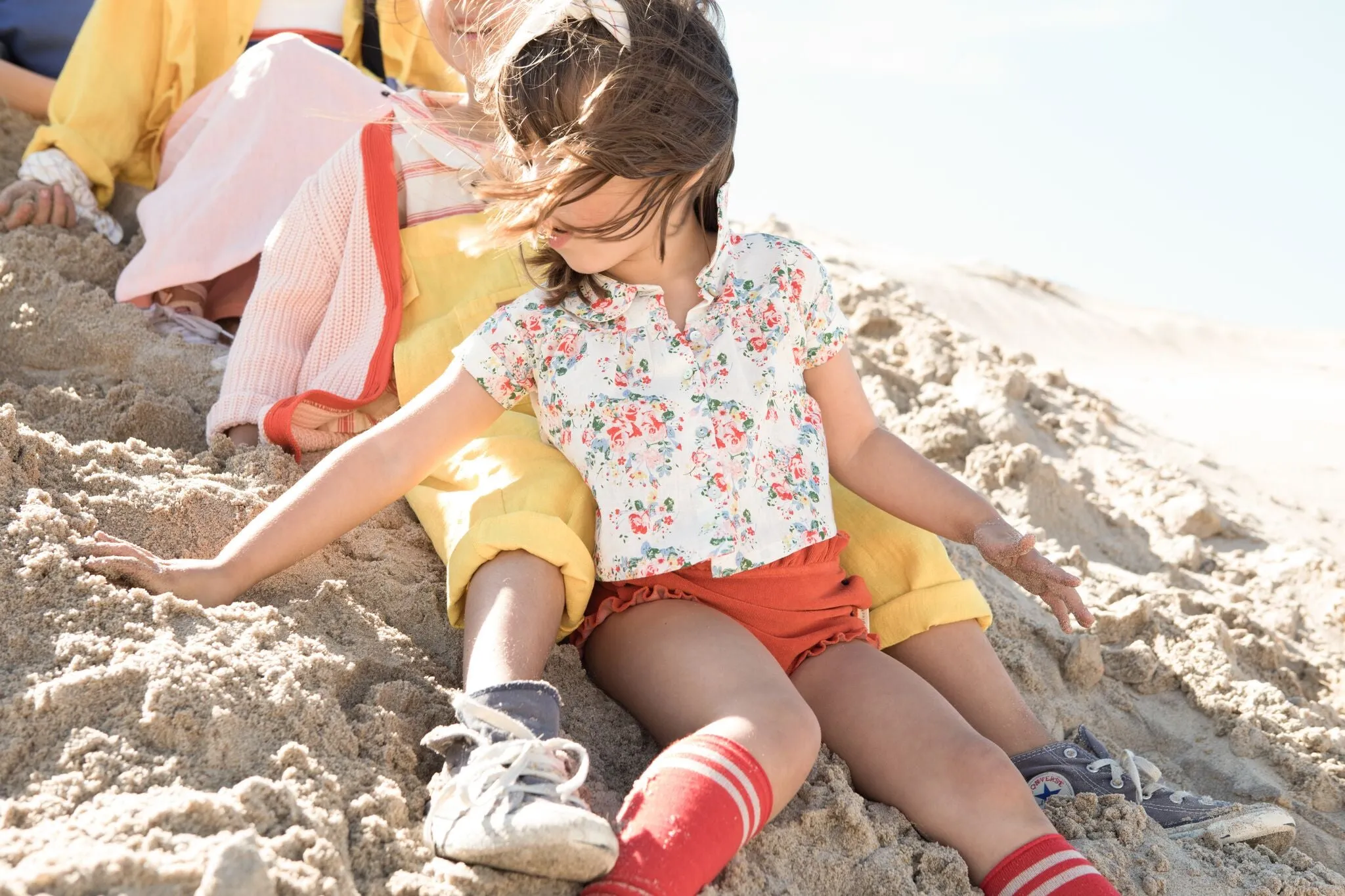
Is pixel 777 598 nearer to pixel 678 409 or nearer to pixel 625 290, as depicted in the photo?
pixel 678 409

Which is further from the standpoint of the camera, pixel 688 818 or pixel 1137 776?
pixel 1137 776

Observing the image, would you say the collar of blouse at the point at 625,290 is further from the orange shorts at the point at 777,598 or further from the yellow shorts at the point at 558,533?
the orange shorts at the point at 777,598

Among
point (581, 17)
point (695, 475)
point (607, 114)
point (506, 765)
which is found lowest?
point (506, 765)

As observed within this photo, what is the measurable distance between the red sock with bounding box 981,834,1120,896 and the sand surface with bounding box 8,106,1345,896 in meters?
0.05

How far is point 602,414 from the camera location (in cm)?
192

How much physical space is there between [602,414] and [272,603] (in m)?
0.58

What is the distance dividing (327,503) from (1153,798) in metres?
1.41

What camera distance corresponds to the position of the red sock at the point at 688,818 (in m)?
1.40

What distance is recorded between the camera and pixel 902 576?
216 centimetres

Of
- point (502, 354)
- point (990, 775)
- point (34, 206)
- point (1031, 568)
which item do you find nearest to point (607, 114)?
point (502, 354)

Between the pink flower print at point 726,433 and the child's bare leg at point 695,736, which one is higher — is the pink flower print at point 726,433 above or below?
above

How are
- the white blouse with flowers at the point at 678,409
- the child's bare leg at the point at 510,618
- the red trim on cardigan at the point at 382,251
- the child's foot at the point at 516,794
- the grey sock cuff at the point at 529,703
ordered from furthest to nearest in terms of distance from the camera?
the red trim on cardigan at the point at 382,251
the white blouse with flowers at the point at 678,409
the child's bare leg at the point at 510,618
the grey sock cuff at the point at 529,703
the child's foot at the point at 516,794

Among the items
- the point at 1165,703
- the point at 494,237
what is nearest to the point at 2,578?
the point at 494,237

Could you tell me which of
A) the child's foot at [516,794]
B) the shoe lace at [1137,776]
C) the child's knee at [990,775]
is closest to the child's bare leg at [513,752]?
the child's foot at [516,794]
